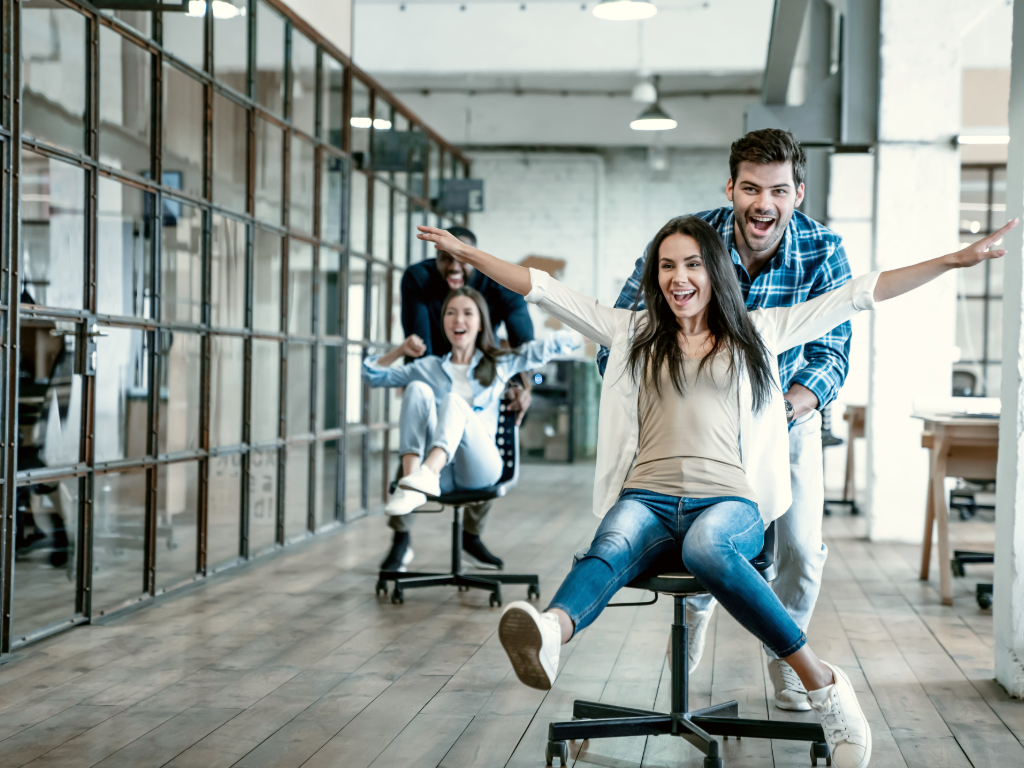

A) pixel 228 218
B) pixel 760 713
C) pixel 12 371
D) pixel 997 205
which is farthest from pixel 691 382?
pixel 997 205

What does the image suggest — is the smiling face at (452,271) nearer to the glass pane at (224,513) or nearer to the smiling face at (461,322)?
the smiling face at (461,322)

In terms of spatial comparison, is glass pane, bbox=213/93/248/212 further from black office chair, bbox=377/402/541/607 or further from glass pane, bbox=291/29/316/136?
black office chair, bbox=377/402/541/607

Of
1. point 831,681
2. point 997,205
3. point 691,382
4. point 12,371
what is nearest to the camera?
point 831,681

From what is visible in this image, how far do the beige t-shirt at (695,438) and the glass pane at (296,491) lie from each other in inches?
122

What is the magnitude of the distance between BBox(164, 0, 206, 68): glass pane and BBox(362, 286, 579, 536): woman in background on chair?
1.23 meters

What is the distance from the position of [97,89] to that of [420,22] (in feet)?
15.5

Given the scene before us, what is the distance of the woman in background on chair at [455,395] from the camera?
3465 mm

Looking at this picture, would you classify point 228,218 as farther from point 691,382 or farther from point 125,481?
point 691,382

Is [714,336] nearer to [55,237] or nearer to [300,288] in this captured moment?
[55,237]

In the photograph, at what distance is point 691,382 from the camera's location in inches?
83.3

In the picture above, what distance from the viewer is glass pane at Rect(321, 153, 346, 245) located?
5398 millimetres

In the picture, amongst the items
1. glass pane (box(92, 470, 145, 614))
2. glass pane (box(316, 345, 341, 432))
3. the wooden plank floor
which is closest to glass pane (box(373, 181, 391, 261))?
glass pane (box(316, 345, 341, 432))

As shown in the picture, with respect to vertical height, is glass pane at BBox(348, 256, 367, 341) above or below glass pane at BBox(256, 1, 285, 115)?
below

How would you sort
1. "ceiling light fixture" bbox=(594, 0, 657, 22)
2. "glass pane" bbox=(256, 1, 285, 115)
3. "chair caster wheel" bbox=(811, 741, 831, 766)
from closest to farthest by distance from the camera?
"chair caster wheel" bbox=(811, 741, 831, 766) < "glass pane" bbox=(256, 1, 285, 115) < "ceiling light fixture" bbox=(594, 0, 657, 22)
